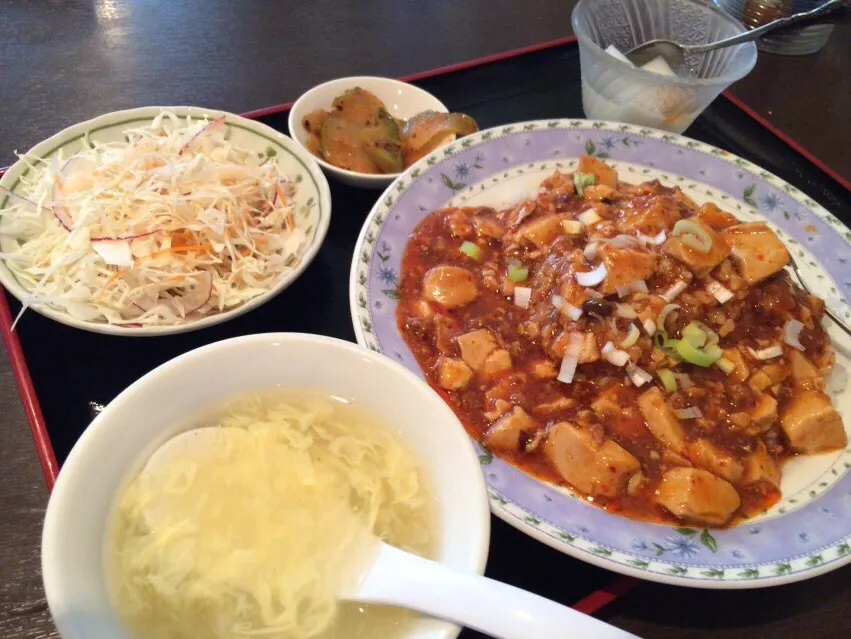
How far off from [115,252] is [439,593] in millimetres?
1790

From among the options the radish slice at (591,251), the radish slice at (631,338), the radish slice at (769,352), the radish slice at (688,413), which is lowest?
the radish slice at (688,413)

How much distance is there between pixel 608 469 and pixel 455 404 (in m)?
0.53

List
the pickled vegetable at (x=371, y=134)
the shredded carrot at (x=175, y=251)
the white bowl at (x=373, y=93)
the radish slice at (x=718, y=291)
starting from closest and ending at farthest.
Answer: the shredded carrot at (x=175, y=251) < the radish slice at (x=718, y=291) < the white bowl at (x=373, y=93) < the pickled vegetable at (x=371, y=134)

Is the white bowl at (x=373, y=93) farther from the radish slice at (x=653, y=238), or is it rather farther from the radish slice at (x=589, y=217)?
the radish slice at (x=653, y=238)

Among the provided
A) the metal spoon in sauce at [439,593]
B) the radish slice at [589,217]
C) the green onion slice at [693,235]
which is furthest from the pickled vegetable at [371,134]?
the metal spoon in sauce at [439,593]

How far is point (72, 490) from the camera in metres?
0.97

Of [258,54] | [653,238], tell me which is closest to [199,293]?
[653,238]

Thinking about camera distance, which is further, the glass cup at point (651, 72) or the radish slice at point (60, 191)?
the glass cup at point (651, 72)

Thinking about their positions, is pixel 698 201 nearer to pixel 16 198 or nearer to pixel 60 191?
pixel 60 191

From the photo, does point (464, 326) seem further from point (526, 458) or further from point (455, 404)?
point (526, 458)

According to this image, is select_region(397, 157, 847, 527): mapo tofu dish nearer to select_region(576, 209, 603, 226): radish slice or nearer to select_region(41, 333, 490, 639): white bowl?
select_region(576, 209, 603, 226): radish slice

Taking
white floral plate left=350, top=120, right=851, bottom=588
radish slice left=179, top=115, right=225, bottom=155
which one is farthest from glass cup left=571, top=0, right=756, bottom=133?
radish slice left=179, top=115, right=225, bottom=155

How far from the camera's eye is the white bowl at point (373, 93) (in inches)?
106

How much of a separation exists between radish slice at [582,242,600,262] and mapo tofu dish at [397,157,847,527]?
10mm
